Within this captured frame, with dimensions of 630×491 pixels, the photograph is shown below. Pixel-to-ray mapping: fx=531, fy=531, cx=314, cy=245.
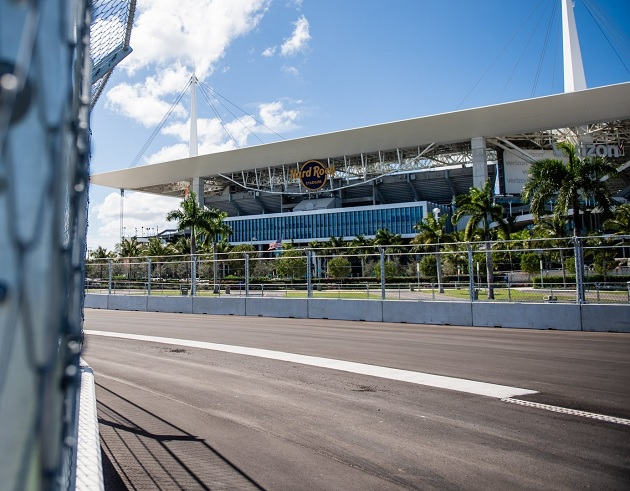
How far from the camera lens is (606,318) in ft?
51.7

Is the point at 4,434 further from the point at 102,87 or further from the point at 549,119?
the point at 549,119

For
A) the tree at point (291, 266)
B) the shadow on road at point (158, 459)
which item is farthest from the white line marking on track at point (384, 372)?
the tree at point (291, 266)

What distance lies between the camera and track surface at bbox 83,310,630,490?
14.7ft

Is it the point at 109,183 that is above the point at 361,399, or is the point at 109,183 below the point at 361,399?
above

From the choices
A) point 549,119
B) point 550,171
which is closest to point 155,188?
point 549,119

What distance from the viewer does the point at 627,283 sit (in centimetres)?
1573

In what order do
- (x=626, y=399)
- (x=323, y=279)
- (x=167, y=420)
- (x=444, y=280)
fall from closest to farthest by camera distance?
1. (x=167, y=420)
2. (x=626, y=399)
3. (x=444, y=280)
4. (x=323, y=279)

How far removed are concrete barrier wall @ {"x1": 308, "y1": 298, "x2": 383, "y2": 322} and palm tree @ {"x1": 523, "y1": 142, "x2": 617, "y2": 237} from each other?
1351cm

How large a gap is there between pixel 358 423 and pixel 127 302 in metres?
26.0

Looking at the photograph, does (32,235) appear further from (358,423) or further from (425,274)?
(425,274)

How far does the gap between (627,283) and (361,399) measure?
12169mm

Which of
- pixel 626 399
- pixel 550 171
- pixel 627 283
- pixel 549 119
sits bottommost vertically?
pixel 626 399

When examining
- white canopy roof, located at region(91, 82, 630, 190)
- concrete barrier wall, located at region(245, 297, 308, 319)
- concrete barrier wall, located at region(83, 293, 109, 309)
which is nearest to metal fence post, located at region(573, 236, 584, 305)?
concrete barrier wall, located at region(245, 297, 308, 319)

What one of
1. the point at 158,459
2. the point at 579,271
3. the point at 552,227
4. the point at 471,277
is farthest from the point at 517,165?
the point at 158,459
